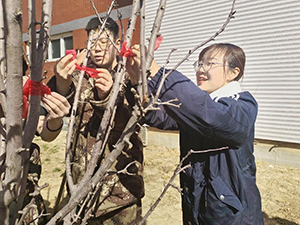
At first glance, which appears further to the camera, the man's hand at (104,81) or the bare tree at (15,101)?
the man's hand at (104,81)

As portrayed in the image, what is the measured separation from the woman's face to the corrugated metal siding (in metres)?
4.48

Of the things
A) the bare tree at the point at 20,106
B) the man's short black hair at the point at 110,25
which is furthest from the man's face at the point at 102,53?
the bare tree at the point at 20,106

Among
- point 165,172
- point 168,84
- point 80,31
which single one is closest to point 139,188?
point 168,84

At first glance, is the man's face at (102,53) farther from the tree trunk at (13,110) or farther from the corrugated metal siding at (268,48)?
the corrugated metal siding at (268,48)

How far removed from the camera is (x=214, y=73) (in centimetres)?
162

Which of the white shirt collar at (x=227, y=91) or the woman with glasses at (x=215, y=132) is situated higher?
the white shirt collar at (x=227, y=91)

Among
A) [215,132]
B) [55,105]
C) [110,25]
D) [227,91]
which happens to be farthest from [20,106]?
[110,25]

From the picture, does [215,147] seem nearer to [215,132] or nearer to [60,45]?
[215,132]

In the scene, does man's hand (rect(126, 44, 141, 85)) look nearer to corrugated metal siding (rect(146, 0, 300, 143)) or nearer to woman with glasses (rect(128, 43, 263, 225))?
woman with glasses (rect(128, 43, 263, 225))

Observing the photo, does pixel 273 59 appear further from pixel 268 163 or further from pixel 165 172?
pixel 165 172

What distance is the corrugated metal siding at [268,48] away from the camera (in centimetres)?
518

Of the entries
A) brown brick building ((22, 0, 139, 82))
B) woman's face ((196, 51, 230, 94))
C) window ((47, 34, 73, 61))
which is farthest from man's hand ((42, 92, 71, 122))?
window ((47, 34, 73, 61))

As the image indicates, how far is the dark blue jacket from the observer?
1.13 meters

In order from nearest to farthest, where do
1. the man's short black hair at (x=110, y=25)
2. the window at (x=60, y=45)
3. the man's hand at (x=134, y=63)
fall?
the man's hand at (x=134, y=63) < the man's short black hair at (x=110, y=25) < the window at (x=60, y=45)
